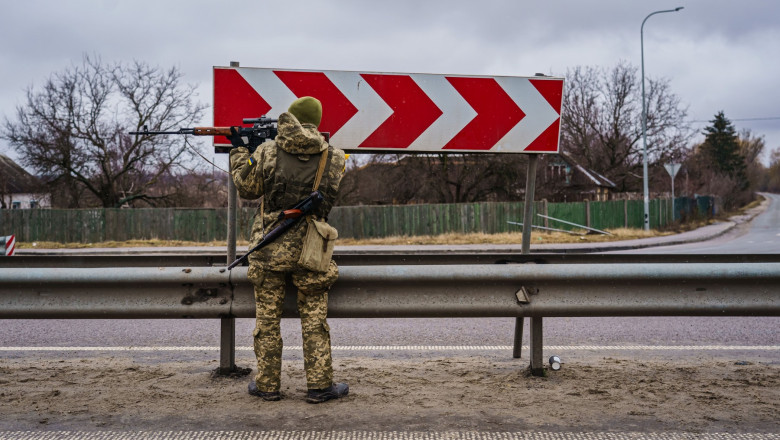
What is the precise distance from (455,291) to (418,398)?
0.68m

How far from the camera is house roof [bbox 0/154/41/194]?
1321 inches

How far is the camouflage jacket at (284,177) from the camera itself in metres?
3.38

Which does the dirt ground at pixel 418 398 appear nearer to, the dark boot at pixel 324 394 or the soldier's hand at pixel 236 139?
the dark boot at pixel 324 394

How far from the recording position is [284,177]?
3.45 metres

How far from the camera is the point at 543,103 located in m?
4.41

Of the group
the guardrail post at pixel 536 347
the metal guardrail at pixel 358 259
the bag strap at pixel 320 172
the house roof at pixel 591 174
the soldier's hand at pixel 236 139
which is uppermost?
the house roof at pixel 591 174

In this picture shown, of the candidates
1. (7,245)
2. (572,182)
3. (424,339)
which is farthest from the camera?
(572,182)

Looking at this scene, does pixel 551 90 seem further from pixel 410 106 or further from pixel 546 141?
pixel 410 106

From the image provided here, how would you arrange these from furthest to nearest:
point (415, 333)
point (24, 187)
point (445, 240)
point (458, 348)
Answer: point (24, 187)
point (445, 240)
point (415, 333)
point (458, 348)

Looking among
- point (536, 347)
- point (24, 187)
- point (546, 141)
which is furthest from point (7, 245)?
point (24, 187)

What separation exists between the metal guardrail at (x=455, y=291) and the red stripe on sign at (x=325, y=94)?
47.9 inches

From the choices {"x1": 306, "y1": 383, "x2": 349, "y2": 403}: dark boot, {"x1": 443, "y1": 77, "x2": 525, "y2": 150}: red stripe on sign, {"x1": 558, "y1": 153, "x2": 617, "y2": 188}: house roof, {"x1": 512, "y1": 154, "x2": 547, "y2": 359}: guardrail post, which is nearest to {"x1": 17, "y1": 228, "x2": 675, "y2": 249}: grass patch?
{"x1": 558, "y1": 153, "x2": 617, "y2": 188}: house roof

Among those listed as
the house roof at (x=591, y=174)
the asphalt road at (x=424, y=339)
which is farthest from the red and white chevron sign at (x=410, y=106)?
the house roof at (x=591, y=174)

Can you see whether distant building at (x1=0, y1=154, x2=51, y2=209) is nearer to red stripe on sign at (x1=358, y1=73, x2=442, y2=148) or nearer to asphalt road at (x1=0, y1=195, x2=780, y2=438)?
asphalt road at (x1=0, y1=195, x2=780, y2=438)
